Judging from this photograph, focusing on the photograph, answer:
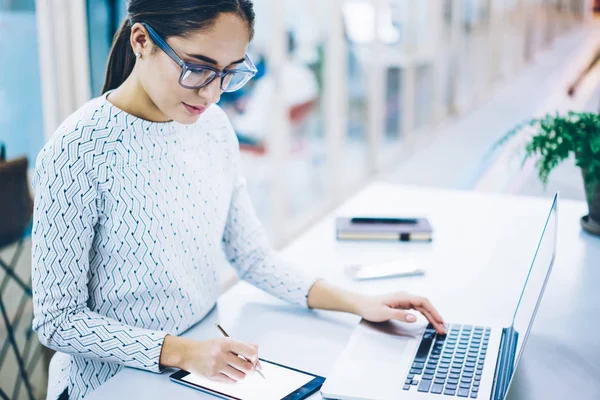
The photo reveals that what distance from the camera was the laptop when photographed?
1.12m

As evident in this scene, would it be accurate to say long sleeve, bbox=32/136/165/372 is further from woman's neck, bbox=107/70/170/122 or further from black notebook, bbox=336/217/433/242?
black notebook, bbox=336/217/433/242

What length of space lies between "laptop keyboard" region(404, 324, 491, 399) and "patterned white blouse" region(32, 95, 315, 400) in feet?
1.04

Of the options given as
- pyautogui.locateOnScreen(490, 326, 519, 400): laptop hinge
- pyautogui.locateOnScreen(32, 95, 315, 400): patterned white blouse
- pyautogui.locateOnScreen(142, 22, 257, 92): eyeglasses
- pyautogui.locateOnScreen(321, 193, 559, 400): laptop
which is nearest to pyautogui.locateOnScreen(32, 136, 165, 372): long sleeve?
pyautogui.locateOnScreen(32, 95, 315, 400): patterned white blouse

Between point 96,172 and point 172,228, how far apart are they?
0.19m

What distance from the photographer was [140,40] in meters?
1.24

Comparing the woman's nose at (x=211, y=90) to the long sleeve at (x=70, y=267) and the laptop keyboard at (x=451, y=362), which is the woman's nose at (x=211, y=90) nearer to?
the long sleeve at (x=70, y=267)

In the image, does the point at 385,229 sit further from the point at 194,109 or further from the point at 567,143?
the point at 194,109

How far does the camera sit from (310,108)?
15.0 ft

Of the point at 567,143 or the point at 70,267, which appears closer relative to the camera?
the point at 70,267

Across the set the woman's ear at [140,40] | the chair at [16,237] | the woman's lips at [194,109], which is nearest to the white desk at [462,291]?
the woman's lips at [194,109]

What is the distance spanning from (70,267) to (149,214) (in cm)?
18

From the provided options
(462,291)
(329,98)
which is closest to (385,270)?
(462,291)

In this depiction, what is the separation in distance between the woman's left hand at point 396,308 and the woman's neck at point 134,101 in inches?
21.4

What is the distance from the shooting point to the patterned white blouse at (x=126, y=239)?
121cm
